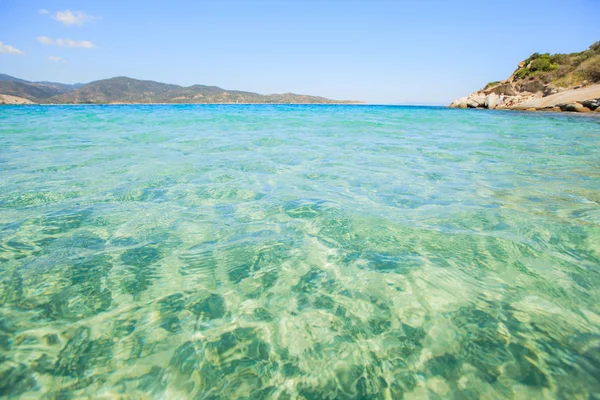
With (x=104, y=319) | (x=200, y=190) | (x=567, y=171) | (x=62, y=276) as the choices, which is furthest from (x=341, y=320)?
(x=567, y=171)

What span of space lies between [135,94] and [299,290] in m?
128

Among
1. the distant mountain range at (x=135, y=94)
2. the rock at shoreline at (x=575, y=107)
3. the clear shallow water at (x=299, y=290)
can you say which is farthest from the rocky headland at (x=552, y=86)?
the distant mountain range at (x=135, y=94)

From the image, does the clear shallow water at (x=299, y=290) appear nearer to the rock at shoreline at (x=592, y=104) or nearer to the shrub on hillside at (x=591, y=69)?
the rock at shoreline at (x=592, y=104)

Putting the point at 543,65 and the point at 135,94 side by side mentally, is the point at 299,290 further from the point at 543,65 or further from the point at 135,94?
the point at 135,94

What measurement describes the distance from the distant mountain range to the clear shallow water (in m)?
98.9

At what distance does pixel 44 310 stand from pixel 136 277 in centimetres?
54

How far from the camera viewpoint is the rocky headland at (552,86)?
28.3 meters

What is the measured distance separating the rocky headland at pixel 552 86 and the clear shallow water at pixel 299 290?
113 ft

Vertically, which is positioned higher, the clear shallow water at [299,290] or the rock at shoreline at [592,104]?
the rock at shoreline at [592,104]

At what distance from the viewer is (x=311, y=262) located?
240 centimetres

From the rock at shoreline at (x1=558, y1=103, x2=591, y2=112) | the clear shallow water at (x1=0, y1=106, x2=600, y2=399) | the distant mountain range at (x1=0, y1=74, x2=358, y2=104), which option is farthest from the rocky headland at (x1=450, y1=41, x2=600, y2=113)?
the distant mountain range at (x1=0, y1=74, x2=358, y2=104)

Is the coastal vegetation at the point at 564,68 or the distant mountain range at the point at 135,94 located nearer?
the coastal vegetation at the point at 564,68

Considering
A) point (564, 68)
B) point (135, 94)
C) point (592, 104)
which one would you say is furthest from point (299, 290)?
point (135, 94)

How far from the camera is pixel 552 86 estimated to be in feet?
122
